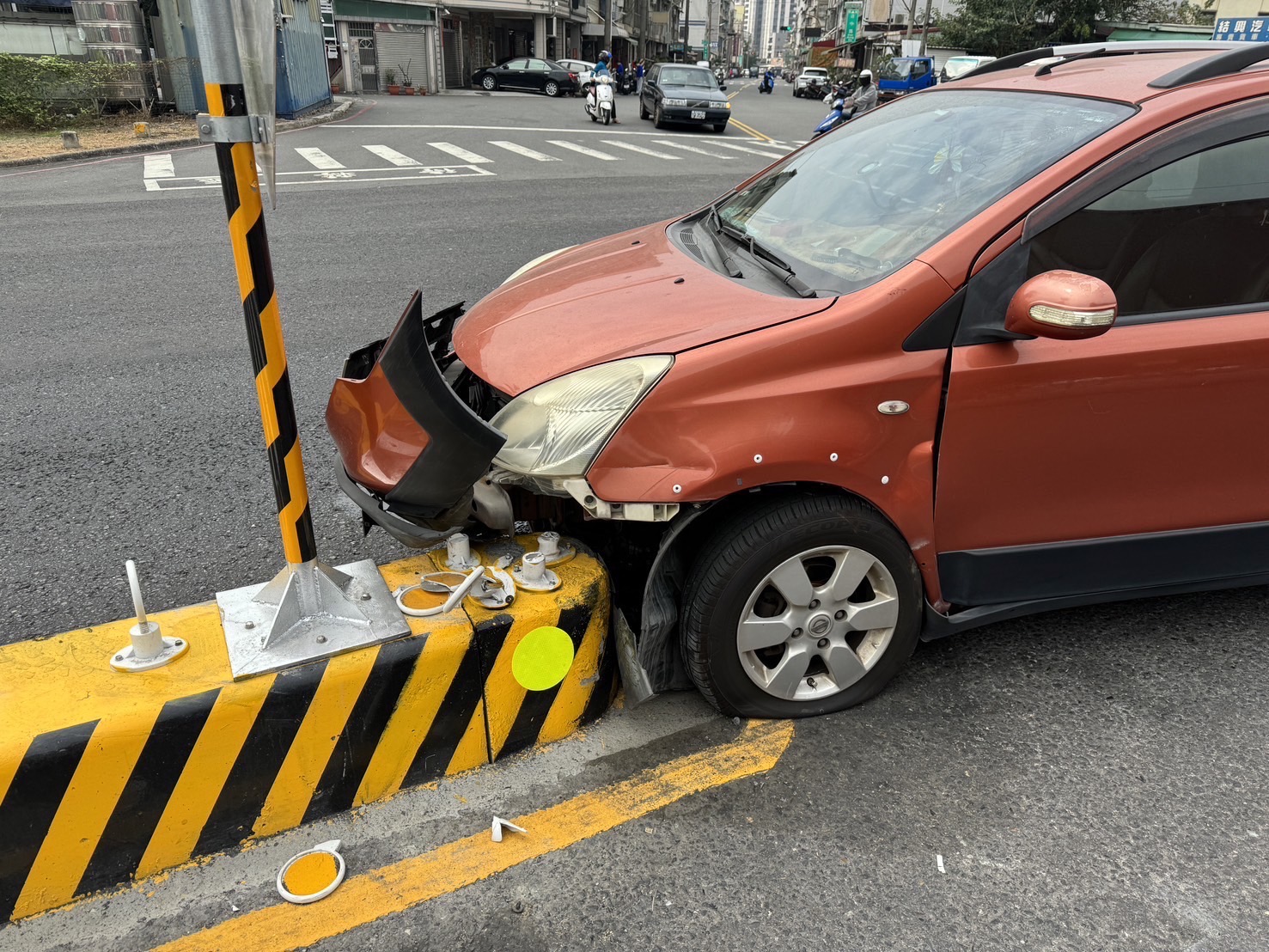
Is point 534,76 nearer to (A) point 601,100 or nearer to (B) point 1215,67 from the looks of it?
(A) point 601,100

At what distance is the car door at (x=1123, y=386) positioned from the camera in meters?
2.43

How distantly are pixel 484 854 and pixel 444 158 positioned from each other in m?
14.7

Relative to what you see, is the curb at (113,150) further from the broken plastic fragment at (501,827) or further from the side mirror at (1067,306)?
the side mirror at (1067,306)

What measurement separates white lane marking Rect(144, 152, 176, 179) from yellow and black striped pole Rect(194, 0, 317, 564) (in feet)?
40.8

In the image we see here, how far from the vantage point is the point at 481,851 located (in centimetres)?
228

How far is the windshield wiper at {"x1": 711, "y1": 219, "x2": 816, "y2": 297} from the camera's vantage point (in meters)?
2.59

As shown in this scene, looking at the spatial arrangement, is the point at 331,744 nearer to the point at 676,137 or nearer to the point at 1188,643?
the point at 1188,643

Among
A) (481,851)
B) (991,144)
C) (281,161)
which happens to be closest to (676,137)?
(281,161)

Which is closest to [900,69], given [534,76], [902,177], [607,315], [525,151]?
[534,76]

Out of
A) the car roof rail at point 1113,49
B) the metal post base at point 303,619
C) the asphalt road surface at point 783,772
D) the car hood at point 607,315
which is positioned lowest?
the asphalt road surface at point 783,772

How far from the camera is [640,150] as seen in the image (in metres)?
17.7

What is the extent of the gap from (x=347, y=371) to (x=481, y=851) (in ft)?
4.86

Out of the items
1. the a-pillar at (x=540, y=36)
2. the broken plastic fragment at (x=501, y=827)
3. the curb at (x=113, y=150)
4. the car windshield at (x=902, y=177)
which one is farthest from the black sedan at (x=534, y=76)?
the broken plastic fragment at (x=501, y=827)

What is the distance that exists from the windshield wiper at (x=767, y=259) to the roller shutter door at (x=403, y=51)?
37528 mm
